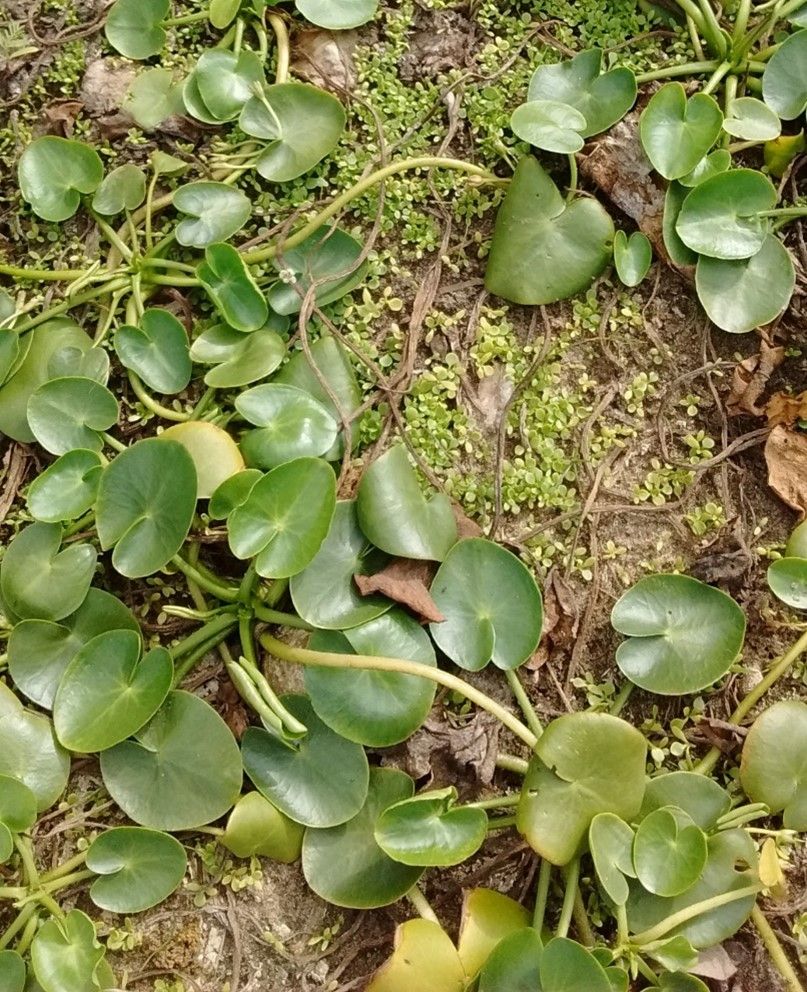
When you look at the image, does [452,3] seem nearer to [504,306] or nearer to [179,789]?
[504,306]

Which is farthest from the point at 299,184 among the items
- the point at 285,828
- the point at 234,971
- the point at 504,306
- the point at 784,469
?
→ the point at 234,971

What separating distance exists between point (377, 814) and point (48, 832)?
0.48m

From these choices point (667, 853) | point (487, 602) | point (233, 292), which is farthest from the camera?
point (233, 292)

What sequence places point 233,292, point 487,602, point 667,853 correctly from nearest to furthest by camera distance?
point 667,853
point 487,602
point 233,292

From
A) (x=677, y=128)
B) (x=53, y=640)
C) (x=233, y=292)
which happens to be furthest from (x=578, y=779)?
(x=677, y=128)

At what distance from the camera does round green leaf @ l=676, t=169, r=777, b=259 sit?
136cm

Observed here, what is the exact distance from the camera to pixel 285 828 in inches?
46.3

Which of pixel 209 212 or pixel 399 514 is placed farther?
pixel 209 212

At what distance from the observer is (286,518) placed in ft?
3.91

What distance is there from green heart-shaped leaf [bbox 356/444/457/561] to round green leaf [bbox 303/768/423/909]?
0.31 metres

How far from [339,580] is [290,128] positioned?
77 cm

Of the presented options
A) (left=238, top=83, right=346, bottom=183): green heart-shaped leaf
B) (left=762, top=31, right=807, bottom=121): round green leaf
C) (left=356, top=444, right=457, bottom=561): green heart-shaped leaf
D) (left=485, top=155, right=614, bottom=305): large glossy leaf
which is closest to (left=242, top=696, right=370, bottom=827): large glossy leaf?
(left=356, top=444, right=457, bottom=561): green heart-shaped leaf

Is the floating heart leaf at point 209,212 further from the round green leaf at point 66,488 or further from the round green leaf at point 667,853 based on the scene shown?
the round green leaf at point 667,853

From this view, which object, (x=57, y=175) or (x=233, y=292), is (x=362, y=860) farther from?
(x=57, y=175)
